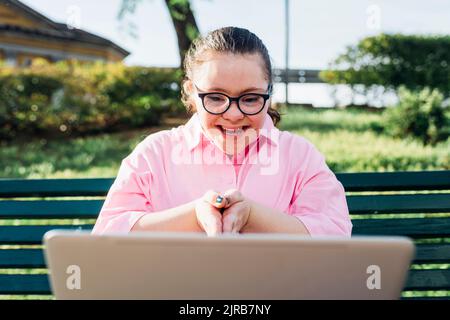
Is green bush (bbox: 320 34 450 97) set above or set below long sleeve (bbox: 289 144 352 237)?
above

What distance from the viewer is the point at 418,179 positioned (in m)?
2.83

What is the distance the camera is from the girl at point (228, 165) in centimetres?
205

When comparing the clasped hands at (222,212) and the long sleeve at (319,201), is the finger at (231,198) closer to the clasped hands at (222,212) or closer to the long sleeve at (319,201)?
the clasped hands at (222,212)

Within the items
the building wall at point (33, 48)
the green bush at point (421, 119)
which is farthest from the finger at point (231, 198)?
the building wall at point (33, 48)

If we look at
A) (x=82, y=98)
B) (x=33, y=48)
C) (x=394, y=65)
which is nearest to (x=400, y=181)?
(x=82, y=98)

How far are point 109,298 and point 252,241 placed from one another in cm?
37

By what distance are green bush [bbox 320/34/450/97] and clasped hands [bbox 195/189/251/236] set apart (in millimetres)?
12719

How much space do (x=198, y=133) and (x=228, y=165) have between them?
0.15 metres

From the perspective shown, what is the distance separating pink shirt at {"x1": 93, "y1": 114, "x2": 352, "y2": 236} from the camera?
2230 millimetres

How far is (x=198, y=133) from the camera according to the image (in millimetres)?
2293

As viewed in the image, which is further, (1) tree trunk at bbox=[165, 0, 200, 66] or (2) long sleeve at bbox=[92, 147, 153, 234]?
(1) tree trunk at bbox=[165, 0, 200, 66]

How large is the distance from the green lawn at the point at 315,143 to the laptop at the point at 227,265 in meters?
5.20

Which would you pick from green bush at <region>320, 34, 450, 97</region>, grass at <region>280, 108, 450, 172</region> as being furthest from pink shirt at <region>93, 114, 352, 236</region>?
green bush at <region>320, 34, 450, 97</region>

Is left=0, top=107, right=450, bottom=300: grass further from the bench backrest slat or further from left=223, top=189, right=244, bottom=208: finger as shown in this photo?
left=223, top=189, right=244, bottom=208: finger
